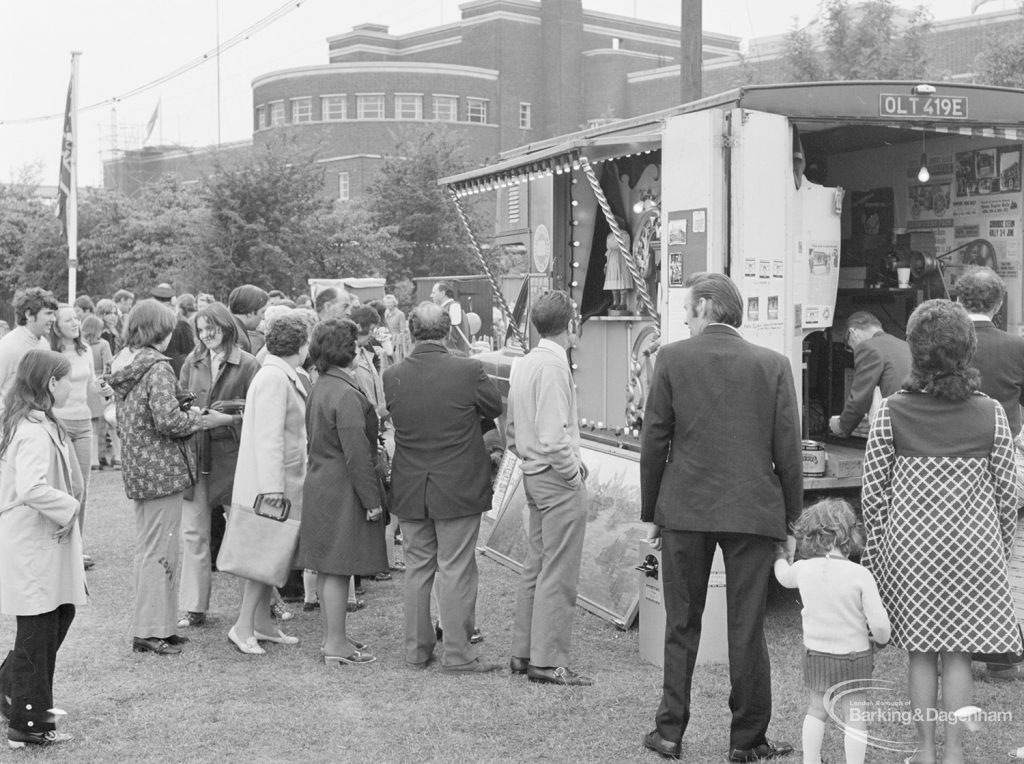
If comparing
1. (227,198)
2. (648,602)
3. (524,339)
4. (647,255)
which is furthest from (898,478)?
(227,198)

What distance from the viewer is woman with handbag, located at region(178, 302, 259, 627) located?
660cm

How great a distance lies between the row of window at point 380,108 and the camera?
5394cm

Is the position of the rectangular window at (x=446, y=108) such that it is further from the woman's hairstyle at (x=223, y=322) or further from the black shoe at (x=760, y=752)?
the black shoe at (x=760, y=752)

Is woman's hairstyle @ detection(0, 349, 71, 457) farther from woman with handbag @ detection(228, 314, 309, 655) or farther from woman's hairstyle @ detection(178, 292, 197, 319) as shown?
woman's hairstyle @ detection(178, 292, 197, 319)

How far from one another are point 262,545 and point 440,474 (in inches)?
43.8

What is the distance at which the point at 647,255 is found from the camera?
8.37m

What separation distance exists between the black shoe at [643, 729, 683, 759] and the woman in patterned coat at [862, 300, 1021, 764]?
3.12 ft

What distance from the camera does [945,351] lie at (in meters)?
4.06

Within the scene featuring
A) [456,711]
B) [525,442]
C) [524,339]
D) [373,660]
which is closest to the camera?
[456,711]

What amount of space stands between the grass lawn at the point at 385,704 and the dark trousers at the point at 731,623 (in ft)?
0.74

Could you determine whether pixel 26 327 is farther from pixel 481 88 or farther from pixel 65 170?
pixel 481 88

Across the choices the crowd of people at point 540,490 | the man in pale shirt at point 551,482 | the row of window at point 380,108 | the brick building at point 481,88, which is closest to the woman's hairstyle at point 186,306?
the crowd of people at point 540,490

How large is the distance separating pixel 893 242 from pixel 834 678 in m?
5.04

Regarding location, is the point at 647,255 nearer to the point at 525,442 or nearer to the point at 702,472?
the point at 525,442
